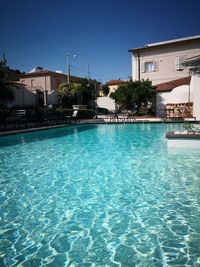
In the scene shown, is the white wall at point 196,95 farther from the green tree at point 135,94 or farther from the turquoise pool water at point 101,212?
the turquoise pool water at point 101,212

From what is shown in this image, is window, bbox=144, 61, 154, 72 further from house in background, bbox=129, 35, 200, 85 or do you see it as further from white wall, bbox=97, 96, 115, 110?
white wall, bbox=97, 96, 115, 110

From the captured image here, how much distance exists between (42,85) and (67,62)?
589 cm

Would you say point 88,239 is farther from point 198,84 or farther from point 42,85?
point 42,85

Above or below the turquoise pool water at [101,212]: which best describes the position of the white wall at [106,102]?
above

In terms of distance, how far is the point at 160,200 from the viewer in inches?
220

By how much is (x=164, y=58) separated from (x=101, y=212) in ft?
107

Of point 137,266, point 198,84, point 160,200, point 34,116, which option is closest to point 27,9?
point 34,116

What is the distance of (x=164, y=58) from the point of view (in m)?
34.6

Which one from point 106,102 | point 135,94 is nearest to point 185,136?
point 135,94

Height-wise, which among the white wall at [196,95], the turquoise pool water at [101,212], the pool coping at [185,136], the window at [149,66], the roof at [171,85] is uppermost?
the window at [149,66]

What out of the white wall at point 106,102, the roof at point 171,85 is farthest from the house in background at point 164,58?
the white wall at point 106,102

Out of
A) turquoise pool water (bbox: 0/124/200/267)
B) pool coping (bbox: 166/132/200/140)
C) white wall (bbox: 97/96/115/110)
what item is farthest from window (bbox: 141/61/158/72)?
turquoise pool water (bbox: 0/124/200/267)

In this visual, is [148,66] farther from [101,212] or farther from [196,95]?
[101,212]

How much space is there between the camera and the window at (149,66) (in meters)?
35.2
